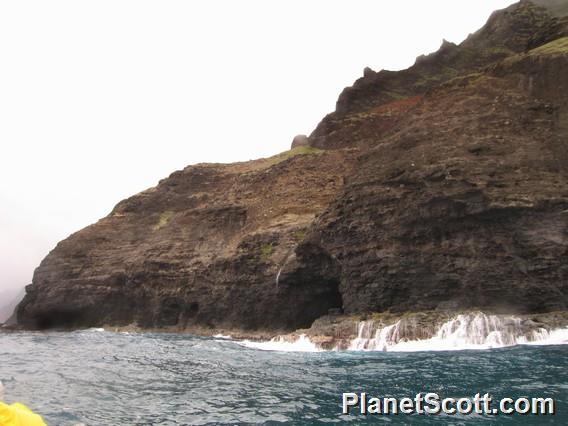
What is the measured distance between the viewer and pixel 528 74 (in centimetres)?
4069

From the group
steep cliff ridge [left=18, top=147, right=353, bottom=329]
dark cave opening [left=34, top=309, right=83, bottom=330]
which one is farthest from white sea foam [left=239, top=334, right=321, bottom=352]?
dark cave opening [left=34, top=309, right=83, bottom=330]

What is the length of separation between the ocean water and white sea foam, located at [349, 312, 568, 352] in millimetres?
2139

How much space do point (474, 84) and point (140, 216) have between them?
5647 cm

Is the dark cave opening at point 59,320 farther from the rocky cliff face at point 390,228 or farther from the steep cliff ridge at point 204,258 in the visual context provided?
the rocky cliff face at point 390,228

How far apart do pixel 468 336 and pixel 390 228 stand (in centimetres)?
1075

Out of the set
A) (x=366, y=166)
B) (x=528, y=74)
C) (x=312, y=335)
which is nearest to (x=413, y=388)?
(x=312, y=335)

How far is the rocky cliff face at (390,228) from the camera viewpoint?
31766 mm

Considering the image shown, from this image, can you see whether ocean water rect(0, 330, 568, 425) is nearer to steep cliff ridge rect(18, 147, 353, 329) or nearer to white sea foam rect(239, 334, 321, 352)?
white sea foam rect(239, 334, 321, 352)

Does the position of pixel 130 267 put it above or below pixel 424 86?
below

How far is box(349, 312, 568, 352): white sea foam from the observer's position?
25.6m

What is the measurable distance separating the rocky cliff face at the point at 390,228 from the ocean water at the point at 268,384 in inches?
351

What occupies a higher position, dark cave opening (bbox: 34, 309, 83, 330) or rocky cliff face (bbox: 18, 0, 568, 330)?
rocky cliff face (bbox: 18, 0, 568, 330)

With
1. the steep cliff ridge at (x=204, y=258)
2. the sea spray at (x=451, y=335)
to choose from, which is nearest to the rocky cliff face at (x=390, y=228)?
the steep cliff ridge at (x=204, y=258)

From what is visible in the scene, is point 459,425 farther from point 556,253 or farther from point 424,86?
point 424,86
